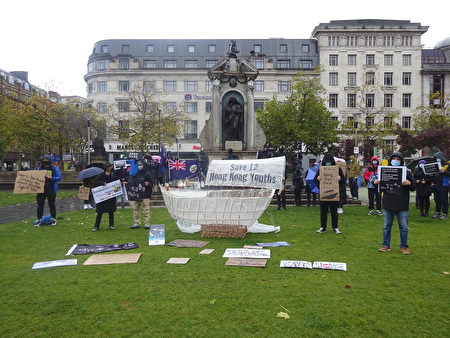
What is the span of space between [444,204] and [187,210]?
31.0 feet

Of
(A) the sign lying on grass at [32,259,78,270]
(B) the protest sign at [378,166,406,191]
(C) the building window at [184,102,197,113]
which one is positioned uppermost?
(C) the building window at [184,102,197,113]

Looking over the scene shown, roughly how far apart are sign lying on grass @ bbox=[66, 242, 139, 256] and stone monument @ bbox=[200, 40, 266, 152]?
13.3 metres

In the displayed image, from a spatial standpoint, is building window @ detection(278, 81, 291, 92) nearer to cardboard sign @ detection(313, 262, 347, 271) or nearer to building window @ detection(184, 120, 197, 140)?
building window @ detection(184, 120, 197, 140)

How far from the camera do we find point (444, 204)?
46.6 feet

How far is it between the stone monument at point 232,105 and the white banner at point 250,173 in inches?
382

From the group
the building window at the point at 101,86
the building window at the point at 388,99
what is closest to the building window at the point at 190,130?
the building window at the point at 101,86

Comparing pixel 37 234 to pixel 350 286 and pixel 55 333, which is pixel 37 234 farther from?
pixel 350 286

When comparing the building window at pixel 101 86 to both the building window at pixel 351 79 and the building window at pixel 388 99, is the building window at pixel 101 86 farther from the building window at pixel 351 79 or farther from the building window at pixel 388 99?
the building window at pixel 388 99

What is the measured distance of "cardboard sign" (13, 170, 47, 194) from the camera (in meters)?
12.7

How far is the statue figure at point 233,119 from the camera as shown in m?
22.2

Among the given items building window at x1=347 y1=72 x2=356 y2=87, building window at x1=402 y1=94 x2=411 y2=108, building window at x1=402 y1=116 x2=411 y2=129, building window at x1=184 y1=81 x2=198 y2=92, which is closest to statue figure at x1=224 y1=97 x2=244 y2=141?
building window at x1=184 y1=81 x2=198 y2=92

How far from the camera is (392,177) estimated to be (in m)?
8.46

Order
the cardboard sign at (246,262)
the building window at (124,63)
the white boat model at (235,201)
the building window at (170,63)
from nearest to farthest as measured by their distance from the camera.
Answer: the cardboard sign at (246,262) < the white boat model at (235,201) < the building window at (124,63) < the building window at (170,63)

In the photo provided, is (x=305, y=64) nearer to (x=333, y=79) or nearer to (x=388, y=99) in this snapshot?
(x=333, y=79)
